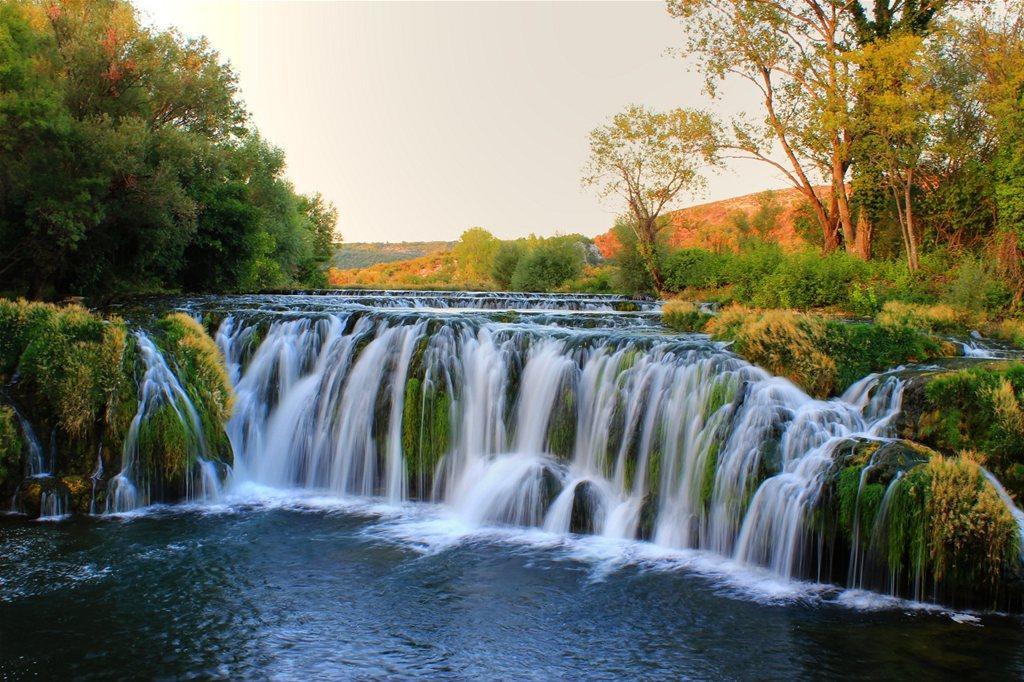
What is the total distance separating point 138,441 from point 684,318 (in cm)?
1133

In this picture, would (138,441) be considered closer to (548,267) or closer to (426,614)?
(426,614)

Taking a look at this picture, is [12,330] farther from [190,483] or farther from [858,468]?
[858,468]

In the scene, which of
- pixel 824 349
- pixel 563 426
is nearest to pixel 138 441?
pixel 563 426

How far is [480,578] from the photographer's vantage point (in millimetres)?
8695

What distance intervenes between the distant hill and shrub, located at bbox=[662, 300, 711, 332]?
75760 mm

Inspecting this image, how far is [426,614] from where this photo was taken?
A: 769cm

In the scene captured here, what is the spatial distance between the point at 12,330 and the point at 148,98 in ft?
38.3

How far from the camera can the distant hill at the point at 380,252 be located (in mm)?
95500

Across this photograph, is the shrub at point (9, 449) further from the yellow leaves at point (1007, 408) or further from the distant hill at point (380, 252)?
the distant hill at point (380, 252)

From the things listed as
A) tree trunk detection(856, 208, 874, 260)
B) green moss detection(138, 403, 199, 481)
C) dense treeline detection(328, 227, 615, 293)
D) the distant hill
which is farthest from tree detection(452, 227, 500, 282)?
green moss detection(138, 403, 199, 481)

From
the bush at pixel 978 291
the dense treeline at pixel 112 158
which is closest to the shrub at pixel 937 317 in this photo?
the bush at pixel 978 291

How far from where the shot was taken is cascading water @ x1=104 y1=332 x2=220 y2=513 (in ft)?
36.1

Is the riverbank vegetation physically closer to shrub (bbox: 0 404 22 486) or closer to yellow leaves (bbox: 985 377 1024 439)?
shrub (bbox: 0 404 22 486)

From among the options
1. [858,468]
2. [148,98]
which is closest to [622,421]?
[858,468]
